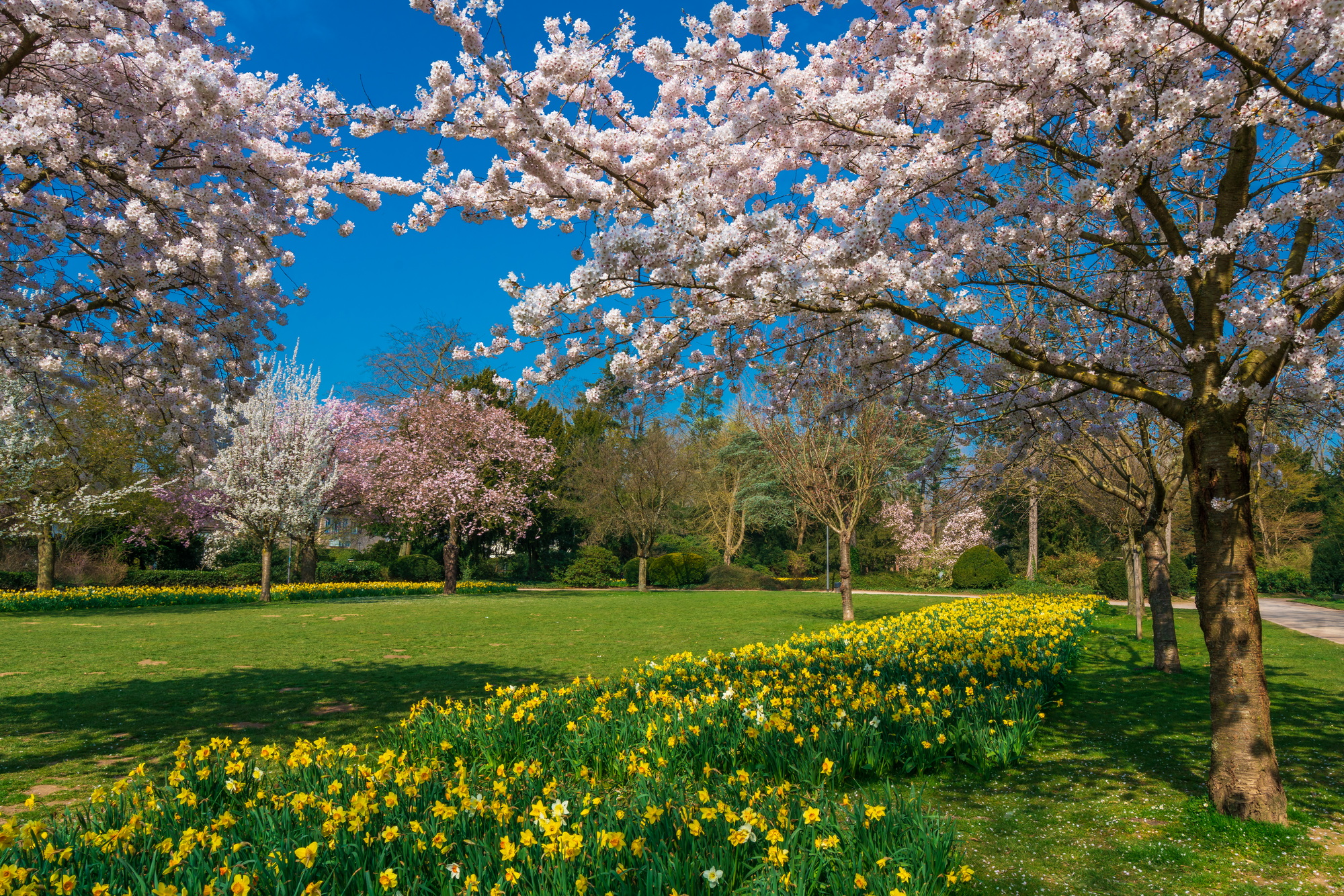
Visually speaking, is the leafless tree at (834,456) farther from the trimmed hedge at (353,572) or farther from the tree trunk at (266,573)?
the trimmed hedge at (353,572)

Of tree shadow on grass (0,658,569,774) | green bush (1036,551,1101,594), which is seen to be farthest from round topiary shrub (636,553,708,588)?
tree shadow on grass (0,658,569,774)

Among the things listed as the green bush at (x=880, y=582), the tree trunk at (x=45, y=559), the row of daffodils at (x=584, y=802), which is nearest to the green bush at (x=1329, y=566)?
the green bush at (x=880, y=582)

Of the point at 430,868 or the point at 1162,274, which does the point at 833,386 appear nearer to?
the point at 1162,274

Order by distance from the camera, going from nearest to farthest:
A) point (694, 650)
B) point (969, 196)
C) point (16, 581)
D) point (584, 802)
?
point (584, 802)
point (969, 196)
point (694, 650)
point (16, 581)

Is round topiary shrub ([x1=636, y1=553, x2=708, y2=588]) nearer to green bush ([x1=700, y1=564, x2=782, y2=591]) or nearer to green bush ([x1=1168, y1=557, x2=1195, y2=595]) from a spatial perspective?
green bush ([x1=700, y1=564, x2=782, y2=591])

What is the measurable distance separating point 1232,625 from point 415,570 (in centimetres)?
3073

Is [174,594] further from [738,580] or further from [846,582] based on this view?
[738,580]

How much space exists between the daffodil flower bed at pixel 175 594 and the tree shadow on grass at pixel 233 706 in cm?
1222

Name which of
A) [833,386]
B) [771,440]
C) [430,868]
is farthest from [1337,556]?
[430,868]

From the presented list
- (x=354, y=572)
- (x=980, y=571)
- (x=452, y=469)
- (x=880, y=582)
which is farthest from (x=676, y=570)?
(x=354, y=572)

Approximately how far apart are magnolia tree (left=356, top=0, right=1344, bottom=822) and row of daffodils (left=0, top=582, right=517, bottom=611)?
19.5 meters

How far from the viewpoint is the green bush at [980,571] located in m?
28.2

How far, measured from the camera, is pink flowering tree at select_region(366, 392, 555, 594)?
25297 mm

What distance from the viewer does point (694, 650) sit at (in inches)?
449
